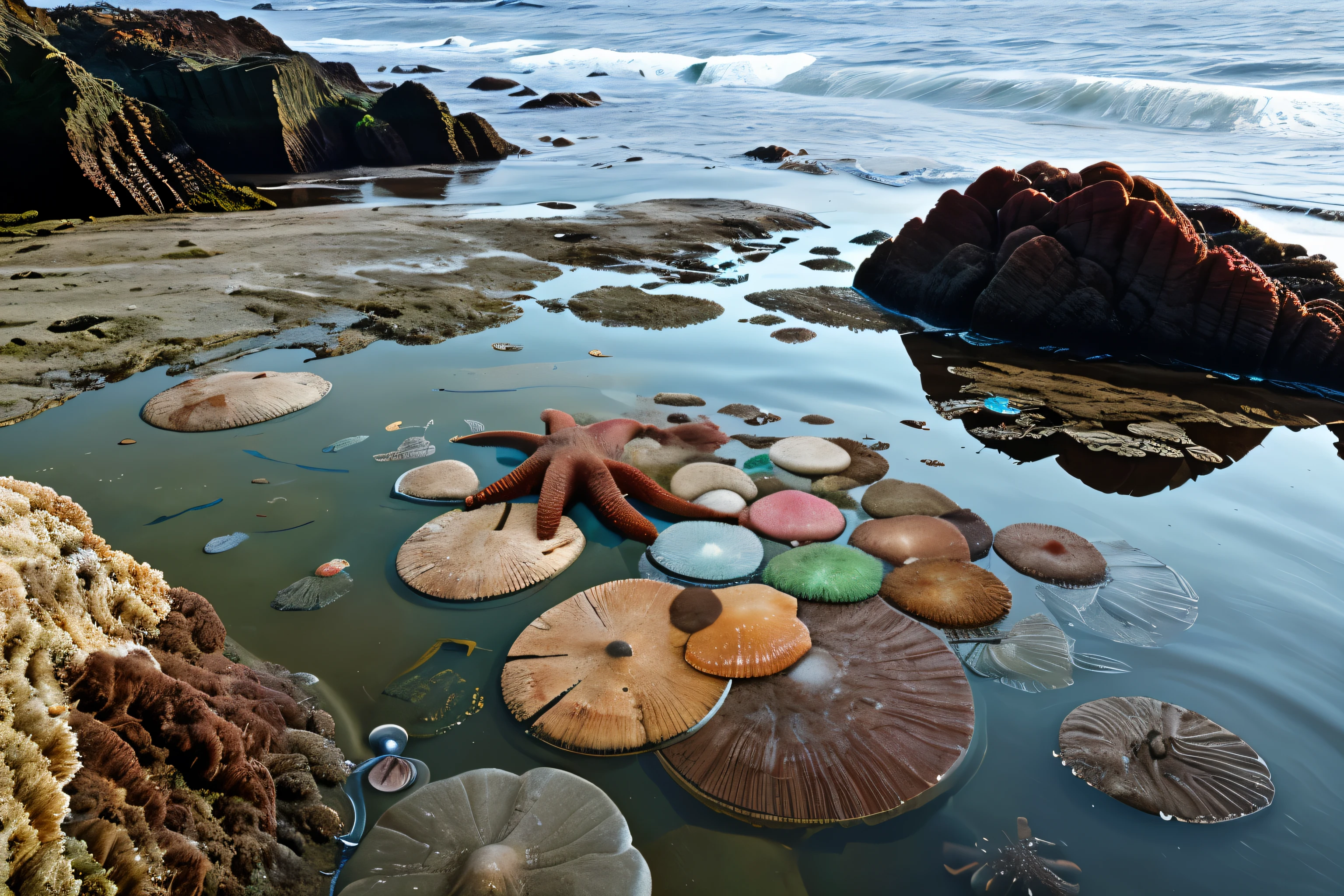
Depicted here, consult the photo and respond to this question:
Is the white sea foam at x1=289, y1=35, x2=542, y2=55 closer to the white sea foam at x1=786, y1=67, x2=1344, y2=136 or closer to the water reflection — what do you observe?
the white sea foam at x1=786, y1=67, x2=1344, y2=136

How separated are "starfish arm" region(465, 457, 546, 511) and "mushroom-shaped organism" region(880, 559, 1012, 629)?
5.42 ft

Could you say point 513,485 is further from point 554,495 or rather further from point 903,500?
point 903,500

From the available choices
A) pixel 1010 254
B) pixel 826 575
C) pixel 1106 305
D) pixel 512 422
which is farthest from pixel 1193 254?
pixel 512 422

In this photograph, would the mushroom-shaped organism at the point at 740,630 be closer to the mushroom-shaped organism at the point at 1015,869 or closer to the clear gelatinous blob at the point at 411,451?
the mushroom-shaped organism at the point at 1015,869

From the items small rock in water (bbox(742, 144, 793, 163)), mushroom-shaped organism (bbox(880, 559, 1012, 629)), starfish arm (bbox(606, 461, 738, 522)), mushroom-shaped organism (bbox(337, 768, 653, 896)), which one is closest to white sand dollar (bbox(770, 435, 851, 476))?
starfish arm (bbox(606, 461, 738, 522))

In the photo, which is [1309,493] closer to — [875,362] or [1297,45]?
[875,362]

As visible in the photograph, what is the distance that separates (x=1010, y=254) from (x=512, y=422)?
14.6 ft

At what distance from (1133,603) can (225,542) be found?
3.88 metres

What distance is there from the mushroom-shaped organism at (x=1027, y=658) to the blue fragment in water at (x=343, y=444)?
3.18 m

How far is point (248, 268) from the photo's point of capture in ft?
20.8

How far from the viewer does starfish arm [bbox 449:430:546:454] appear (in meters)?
3.67

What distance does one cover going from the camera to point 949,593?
2803 mm

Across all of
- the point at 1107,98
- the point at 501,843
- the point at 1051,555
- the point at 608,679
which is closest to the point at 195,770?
the point at 501,843

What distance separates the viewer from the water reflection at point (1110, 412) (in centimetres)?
401
